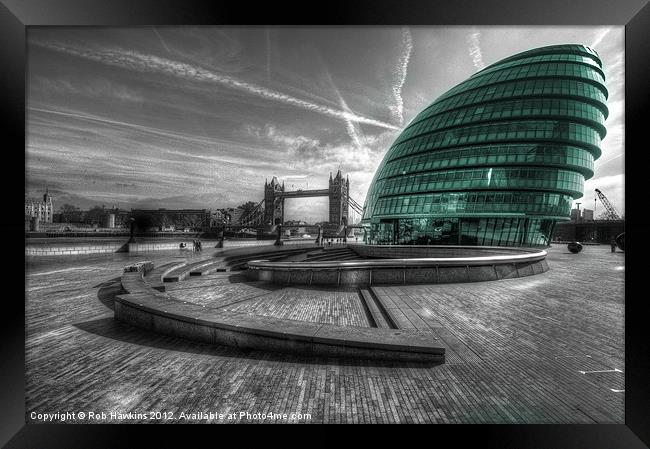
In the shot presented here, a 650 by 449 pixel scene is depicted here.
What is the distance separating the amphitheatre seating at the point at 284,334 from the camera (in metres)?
5.19

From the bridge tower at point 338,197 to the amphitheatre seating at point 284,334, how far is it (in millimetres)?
65008

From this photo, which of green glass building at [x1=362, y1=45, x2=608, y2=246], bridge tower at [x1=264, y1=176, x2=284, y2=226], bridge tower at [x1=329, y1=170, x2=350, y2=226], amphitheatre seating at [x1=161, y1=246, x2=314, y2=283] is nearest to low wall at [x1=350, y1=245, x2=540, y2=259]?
amphitheatre seating at [x1=161, y1=246, x2=314, y2=283]

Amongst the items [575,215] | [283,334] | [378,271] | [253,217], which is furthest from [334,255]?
[253,217]

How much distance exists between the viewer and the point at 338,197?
74.1 metres

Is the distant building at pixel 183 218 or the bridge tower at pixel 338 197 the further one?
the distant building at pixel 183 218

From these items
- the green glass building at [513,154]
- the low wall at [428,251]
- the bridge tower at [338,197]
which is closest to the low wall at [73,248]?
the low wall at [428,251]

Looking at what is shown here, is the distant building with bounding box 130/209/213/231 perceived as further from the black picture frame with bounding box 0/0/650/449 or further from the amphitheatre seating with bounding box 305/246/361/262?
the black picture frame with bounding box 0/0/650/449

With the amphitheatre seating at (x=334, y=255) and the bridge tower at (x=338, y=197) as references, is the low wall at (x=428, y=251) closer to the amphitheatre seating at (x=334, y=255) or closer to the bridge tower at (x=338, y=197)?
the amphitheatre seating at (x=334, y=255)
